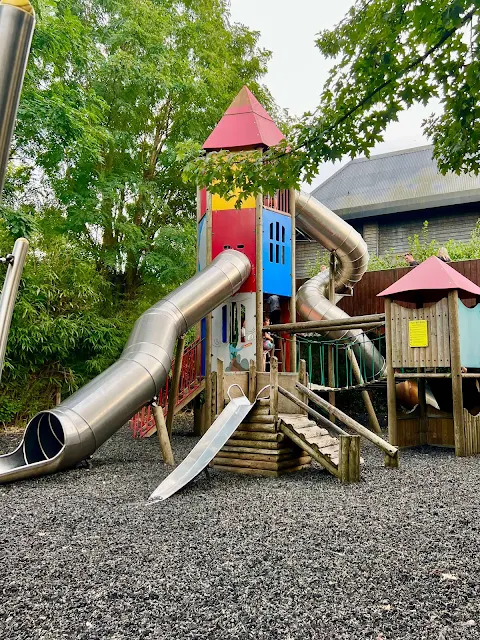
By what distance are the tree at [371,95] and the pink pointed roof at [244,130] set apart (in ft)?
17.6

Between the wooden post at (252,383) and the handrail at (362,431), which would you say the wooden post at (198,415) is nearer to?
the wooden post at (252,383)

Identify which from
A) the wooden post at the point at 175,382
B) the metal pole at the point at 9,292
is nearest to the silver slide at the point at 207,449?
the wooden post at the point at 175,382

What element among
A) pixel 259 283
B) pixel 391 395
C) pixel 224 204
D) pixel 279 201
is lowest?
pixel 391 395

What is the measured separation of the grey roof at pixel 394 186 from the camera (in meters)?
15.8

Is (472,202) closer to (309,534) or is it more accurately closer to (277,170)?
(277,170)

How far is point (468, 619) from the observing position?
2680 mm

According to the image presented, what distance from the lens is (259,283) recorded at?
9.80 meters

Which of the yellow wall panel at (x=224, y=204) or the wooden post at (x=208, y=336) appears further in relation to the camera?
the yellow wall panel at (x=224, y=204)

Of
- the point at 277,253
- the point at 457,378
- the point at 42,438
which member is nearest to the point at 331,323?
the point at 277,253

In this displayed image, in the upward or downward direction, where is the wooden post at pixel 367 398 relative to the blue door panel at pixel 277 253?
downward

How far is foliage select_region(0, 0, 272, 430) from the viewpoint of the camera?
10.5 m

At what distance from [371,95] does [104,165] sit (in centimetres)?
1142

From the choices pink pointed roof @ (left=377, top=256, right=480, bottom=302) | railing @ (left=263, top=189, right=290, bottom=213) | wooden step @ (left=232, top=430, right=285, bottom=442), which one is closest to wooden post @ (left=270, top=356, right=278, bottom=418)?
wooden step @ (left=232, top=430, right=285, bottom=442)

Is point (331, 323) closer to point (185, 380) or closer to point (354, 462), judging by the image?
point (185, 380)
